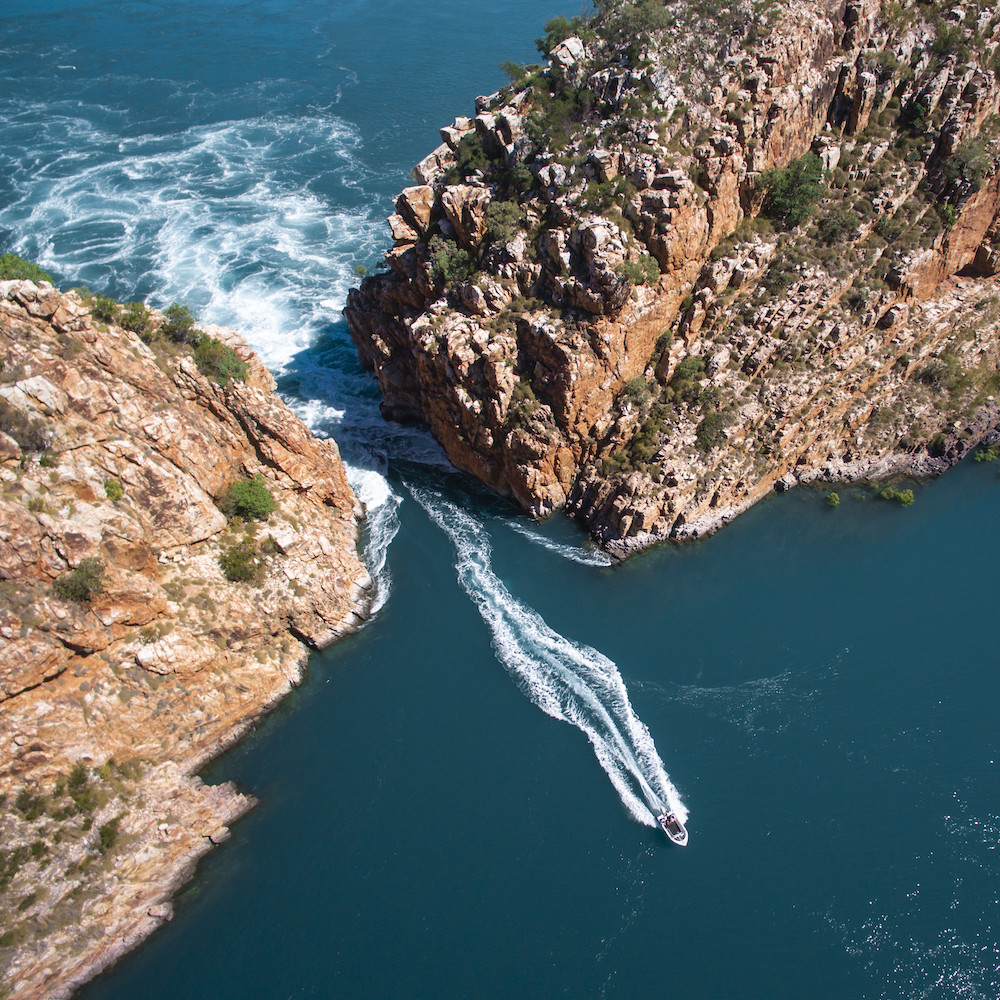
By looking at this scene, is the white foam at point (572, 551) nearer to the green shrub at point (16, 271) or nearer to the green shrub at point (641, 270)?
the green shrub at point (641, 270)

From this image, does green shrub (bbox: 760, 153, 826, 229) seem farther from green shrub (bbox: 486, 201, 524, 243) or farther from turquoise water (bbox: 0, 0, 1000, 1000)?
turquoise water (bbox: 0, 0, 1000, 1000)

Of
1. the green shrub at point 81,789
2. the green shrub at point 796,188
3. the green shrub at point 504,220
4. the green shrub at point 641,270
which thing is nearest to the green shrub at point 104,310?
the green shrub at point 504,220

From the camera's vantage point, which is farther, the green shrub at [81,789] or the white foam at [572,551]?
the white foam at [572,551]

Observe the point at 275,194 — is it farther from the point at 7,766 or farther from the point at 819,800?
the point at 819,800

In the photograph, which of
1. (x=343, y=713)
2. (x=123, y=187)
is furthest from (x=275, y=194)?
(x=343, y=713)

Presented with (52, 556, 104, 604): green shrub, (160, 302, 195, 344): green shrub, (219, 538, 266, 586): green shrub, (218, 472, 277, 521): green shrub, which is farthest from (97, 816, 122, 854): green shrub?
(160, 302, 195, 344): green shrub

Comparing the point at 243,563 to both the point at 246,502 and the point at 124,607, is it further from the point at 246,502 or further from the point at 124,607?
the point at 124,607
